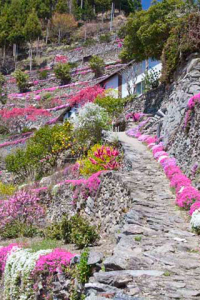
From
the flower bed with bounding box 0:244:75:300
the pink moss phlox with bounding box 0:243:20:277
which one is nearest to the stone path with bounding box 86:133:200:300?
the flower bed with bounding box 0:244:75:300

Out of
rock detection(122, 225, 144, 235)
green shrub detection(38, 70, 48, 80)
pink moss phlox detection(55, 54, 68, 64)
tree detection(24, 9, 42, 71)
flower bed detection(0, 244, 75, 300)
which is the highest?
tree detection(24, 9, 42, 71)

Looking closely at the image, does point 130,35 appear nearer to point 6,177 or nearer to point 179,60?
point 179,60

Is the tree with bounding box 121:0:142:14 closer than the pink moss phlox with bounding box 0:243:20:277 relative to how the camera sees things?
No

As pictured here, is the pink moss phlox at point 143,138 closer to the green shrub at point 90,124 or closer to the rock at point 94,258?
the green shrub at point 90,124

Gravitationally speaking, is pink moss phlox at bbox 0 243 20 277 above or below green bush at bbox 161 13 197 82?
below

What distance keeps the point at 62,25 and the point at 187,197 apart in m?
63.4

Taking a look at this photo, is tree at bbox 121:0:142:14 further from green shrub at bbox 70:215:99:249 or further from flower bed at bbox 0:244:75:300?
flower bed at bbox 0:244:75:300

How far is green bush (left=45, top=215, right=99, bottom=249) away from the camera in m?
11.1

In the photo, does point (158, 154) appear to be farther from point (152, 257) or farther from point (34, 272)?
point (152, 257)

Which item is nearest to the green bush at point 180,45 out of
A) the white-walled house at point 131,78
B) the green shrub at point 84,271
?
the white-walled house at point 131,78

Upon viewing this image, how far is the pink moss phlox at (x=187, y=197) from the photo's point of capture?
1106 cm

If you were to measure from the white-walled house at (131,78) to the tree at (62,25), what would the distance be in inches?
1354

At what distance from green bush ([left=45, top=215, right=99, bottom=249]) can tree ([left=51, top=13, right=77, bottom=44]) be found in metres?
60.1

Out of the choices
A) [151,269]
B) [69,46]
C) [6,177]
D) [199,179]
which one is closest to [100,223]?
[199,179]
